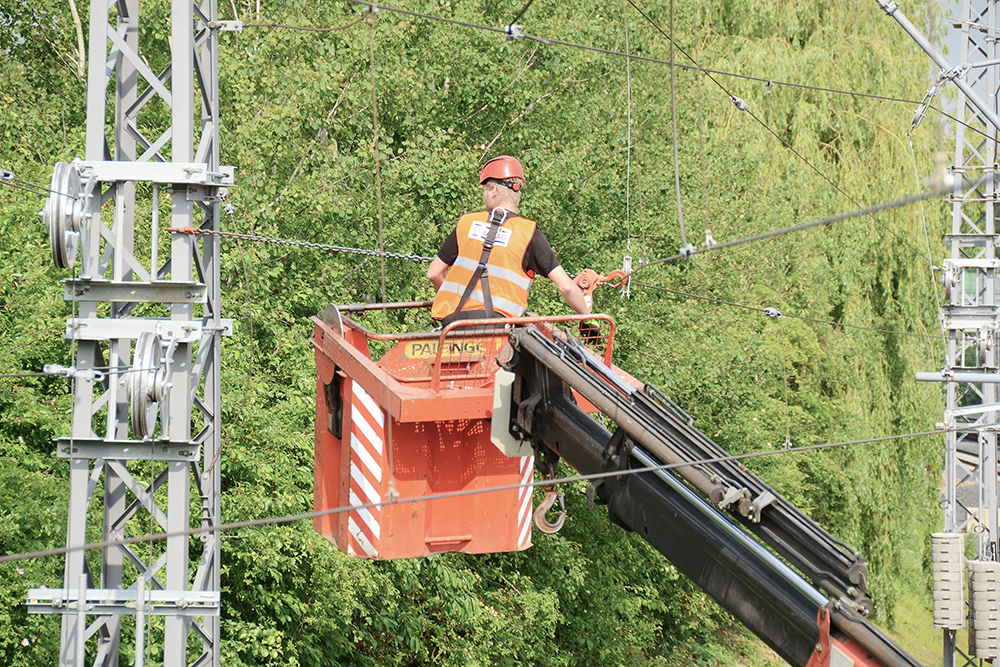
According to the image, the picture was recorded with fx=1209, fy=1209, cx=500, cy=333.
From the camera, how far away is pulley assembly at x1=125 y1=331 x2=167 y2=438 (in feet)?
21.0

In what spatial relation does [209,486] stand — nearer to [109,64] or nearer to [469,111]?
[109,64]

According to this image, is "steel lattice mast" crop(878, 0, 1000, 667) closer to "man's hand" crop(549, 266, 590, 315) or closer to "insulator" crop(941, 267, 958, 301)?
"insulator" crop(941, 267, 958, 301)

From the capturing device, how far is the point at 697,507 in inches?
197

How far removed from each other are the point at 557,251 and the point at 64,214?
990 cm

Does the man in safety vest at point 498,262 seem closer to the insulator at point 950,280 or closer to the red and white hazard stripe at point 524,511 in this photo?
the red and white hazard stripe at point 524,511

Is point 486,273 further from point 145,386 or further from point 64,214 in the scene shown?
point 64,214

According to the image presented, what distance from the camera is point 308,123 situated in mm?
14250

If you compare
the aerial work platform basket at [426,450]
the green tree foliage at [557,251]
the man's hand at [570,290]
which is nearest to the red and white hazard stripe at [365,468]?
the aerial work platform basket at [426,450]

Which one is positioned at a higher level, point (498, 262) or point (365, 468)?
point (498, 262)

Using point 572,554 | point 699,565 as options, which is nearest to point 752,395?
point 572,554

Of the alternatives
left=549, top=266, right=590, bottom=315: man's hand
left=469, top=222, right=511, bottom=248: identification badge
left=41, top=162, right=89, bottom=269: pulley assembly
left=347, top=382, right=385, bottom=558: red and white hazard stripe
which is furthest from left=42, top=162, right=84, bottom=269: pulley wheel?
left=549, top=266, right=590, bottom=315: man's hand

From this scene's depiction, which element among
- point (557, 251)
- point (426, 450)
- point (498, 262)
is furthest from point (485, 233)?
point (557, 251)

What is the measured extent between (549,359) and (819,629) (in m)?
1.83

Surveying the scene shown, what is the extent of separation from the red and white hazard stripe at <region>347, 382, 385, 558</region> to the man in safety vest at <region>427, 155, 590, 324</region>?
0.70 metres
